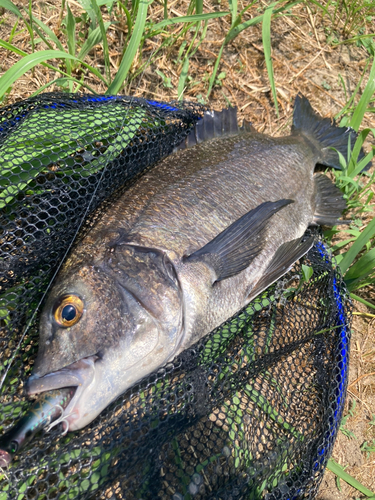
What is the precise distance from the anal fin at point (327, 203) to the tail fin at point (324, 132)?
1.00ft

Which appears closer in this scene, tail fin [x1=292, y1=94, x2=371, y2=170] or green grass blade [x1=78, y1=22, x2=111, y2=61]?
green grass blade [x1=78, y1=22, x2=111, y2=61]

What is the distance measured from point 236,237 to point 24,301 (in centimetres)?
129

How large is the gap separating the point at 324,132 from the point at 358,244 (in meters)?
1.12

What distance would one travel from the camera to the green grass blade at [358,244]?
2711 mm

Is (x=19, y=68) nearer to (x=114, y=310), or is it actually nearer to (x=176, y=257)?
(x=176, y=257)

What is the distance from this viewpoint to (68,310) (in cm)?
171

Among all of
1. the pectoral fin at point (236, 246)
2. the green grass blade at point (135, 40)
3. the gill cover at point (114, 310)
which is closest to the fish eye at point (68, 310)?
the gill cover at point (114, 310)

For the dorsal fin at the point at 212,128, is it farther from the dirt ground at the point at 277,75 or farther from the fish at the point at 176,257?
the dirt ground at the point at 277,75

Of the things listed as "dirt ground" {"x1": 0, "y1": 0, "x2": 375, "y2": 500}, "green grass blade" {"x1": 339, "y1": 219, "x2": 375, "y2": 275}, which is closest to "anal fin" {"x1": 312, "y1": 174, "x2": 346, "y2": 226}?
"green grass blade" {"x1": 339, "y1": 219, "x2": 375, "y2": 275}

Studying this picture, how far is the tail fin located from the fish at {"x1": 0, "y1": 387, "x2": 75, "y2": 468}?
277 cm

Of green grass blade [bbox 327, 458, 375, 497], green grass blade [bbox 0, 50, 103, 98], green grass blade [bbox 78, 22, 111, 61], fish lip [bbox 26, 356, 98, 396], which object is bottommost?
green grass blade [bbox 327, 458, 375, 497]

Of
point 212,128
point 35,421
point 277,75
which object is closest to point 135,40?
point 212,128

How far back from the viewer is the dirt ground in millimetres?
2934

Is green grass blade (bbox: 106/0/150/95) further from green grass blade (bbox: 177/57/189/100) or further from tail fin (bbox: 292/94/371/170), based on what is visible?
tail fin (bbox: 292/94/371/170)
